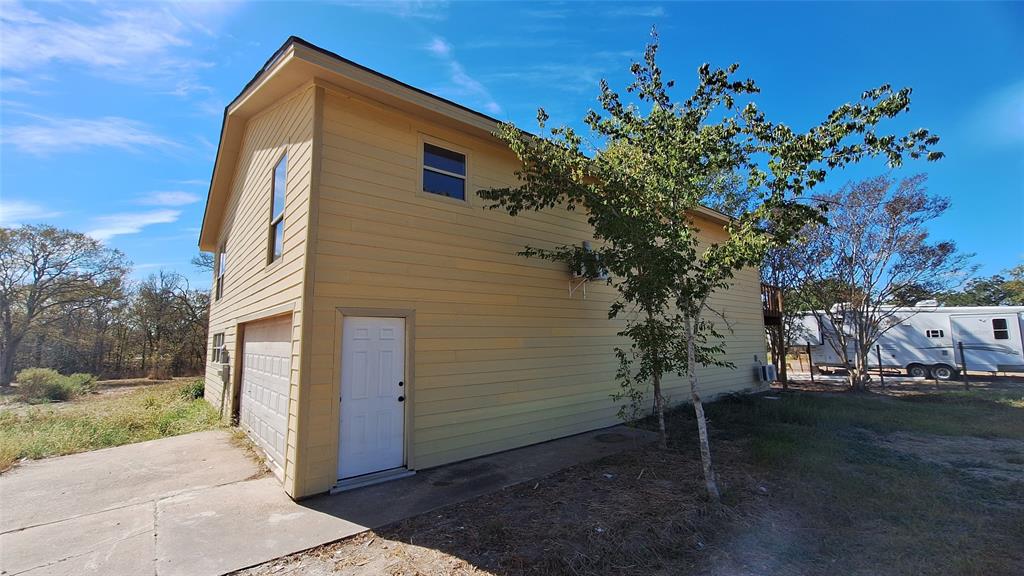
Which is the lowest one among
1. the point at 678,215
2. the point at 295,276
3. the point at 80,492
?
the point at 80,492

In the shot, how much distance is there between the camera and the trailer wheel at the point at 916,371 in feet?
54.7

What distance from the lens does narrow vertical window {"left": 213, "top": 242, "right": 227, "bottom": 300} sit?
11.3 m

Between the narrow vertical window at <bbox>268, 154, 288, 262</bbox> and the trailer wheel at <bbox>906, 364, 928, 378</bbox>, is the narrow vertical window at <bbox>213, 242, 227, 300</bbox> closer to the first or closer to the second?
the narrow vertical window at <bbox>268, 154, 288, 262</bbox>

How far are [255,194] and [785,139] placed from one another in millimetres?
8598

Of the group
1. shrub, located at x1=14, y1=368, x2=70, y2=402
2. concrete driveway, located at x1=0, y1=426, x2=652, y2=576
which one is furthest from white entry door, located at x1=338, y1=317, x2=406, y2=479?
shrub, located at x1=14, y1=368, x2=70, y2=402

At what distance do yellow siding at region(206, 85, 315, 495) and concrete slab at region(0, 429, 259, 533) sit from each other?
61.3 inches

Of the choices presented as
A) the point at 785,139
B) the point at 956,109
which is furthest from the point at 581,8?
the point at 956,109

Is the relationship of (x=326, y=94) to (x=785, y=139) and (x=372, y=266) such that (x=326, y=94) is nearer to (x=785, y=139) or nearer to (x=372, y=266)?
(x=372, y=266)

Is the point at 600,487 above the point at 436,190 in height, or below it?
below

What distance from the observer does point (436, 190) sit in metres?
6.19

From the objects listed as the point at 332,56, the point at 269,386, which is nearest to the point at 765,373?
the point at 269,386

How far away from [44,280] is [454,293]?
2722 cm

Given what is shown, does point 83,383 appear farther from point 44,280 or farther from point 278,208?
point 278,208

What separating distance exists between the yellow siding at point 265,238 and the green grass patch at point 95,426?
0.69 meters
